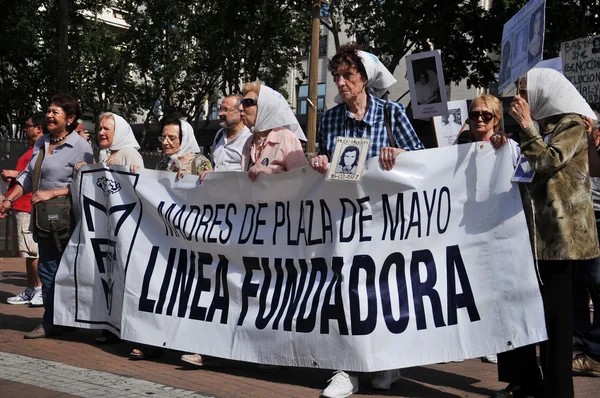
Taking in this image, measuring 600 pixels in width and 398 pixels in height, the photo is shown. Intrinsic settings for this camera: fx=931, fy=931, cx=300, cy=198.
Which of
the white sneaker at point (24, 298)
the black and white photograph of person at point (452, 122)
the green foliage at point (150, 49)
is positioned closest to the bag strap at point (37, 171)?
the white sneaker at point (24, 298)

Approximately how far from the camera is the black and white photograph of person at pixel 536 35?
6090 mm

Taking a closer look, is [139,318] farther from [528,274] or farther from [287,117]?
[528,274]

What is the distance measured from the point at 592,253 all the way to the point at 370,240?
4.05ft

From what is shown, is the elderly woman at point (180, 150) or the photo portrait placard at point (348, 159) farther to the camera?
the elderly woman at point (180, 150)

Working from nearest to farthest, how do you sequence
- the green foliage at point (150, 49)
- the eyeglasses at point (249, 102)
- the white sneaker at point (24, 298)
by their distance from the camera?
the eyeglasses at point (249, 102) → the white sneaker at point (24, 298) → the green foliage at point (150, 49)

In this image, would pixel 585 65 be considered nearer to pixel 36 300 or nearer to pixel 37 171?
pixel 37 171

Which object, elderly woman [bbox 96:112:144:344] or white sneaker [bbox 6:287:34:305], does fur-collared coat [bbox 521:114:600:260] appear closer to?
elderly woman [bbox 96:112:144:344]

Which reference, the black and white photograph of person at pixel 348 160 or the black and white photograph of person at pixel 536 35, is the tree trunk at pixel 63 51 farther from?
the black and white photograph of person at pixel 348 160

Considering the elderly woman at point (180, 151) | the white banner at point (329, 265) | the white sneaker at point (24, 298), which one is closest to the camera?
the white banner at point (329, 265)

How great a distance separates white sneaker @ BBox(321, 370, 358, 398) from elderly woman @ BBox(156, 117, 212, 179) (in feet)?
6.96

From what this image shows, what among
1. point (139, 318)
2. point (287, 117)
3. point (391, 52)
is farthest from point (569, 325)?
point (391, 52)

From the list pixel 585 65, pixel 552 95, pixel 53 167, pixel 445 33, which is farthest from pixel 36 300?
pixel 445 33

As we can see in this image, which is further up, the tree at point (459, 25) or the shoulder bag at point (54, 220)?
the tree at point (459, 25)

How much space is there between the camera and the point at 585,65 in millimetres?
10641
